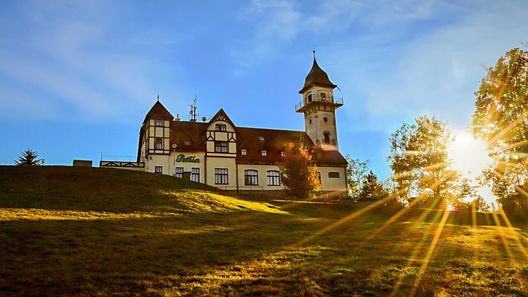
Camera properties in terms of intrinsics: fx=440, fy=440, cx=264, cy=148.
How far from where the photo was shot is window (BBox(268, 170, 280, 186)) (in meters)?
54.9

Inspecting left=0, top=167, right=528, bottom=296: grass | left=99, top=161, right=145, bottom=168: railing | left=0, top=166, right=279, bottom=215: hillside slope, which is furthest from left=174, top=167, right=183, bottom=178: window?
left=0, top=167, right=528, bottom=296: grass

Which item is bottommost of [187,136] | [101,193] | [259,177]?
[101,193]

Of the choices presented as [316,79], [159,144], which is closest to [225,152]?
[159,144]

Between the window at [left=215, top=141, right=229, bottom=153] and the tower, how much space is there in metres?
14.9

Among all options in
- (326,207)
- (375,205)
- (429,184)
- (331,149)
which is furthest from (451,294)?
(331,149)

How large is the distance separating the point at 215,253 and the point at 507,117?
27.6 metres

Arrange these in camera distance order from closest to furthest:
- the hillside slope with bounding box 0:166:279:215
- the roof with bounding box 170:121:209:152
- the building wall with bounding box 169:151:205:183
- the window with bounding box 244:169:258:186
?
the hillside slope with bounding box 0:166:279:215 → the building wall with bounding box 169:151:205:183 → the roof with bounding box 170:121:209:152 → the window with bounding box 244:169:258:186

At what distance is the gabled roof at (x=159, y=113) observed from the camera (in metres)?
51.5

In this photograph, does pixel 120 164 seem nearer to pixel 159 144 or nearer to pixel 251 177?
pixel 159 144

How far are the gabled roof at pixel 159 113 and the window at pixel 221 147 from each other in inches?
249

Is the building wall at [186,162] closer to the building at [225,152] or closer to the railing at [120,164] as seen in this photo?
the building at [225,152]

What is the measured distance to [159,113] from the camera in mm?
51938

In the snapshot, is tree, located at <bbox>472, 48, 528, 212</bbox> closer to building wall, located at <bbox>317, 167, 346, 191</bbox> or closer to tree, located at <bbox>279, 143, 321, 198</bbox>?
tree, located at <bbox>279, 143, 321, 198</bbox>

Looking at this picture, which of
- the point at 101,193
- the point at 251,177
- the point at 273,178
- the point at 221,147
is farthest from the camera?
the point at 273,178
